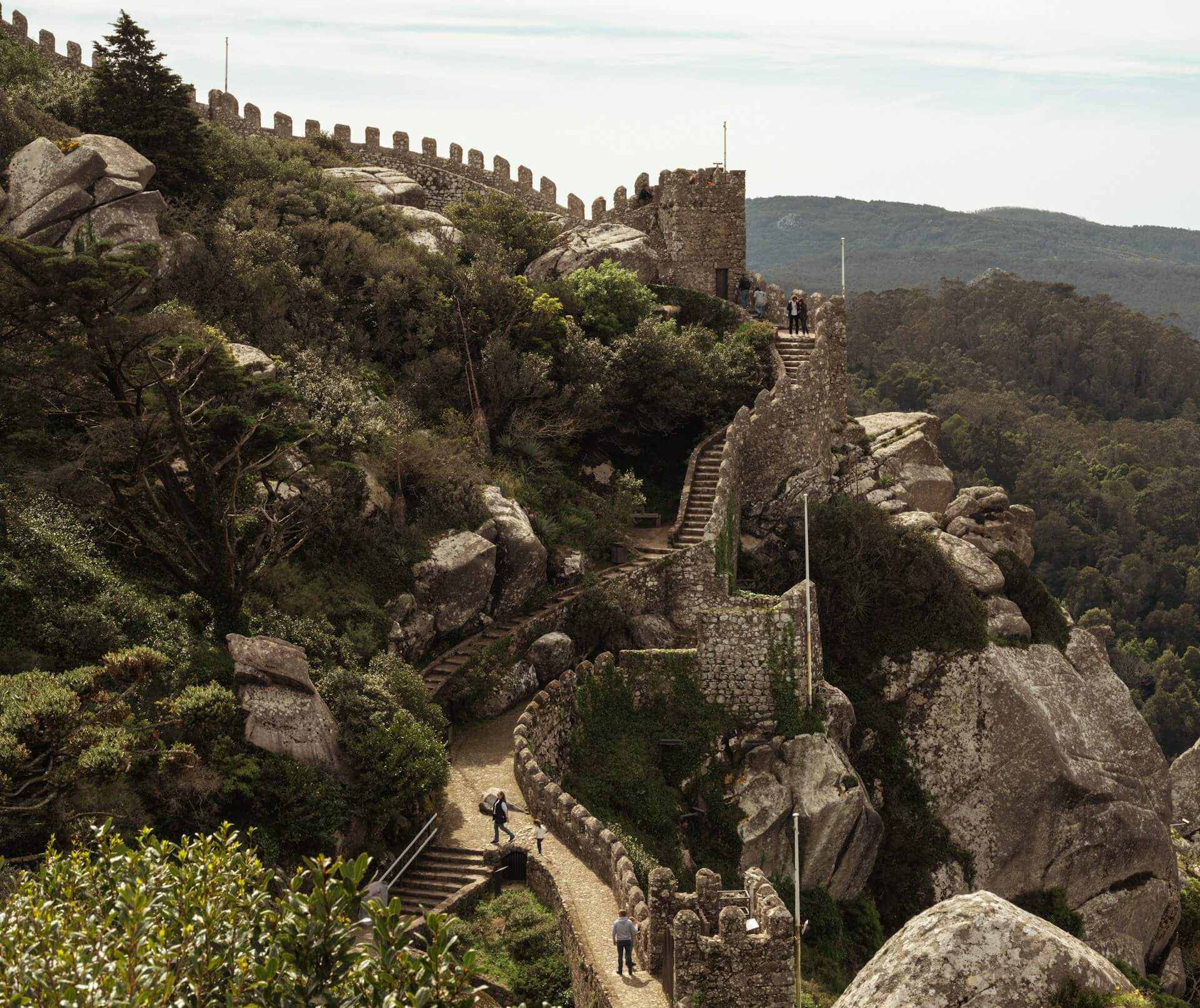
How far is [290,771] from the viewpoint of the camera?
2669 cm

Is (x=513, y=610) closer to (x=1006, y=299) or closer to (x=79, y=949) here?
(x=79, y=949)

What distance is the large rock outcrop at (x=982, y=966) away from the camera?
54.2 ft

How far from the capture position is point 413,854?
92.1 feet

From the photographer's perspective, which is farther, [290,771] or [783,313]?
[783,313]

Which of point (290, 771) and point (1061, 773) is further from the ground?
point (290, 771)

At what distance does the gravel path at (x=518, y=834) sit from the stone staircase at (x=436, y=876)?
269 mm

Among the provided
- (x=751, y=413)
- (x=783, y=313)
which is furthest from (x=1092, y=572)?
(x=751, y=413)

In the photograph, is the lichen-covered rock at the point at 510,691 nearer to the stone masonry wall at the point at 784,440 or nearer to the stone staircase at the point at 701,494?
the stone staircase at the point at 701,494

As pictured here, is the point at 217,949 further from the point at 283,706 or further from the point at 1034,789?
the point at 1034,789

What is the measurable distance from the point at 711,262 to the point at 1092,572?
3926 cm

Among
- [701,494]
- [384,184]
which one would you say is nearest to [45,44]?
[384,184]

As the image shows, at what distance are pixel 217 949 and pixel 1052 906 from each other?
25557mm

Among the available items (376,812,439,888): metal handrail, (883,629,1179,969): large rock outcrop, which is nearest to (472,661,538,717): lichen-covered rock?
(376,812,439,888): metal handrail

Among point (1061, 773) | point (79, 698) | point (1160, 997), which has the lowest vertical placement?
point (1160, 997)
